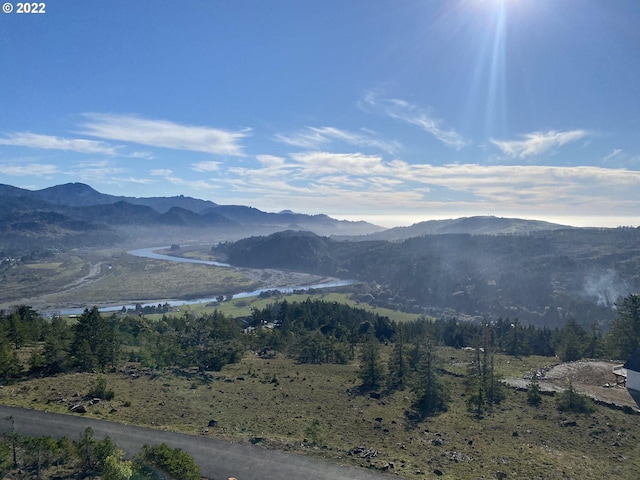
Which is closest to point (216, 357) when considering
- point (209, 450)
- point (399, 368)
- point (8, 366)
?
point (8, 366)

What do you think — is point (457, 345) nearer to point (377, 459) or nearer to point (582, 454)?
point (582, 454)

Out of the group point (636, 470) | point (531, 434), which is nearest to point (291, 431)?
point (531, 434)

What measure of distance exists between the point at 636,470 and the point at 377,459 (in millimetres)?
18685

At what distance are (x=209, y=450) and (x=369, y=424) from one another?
52.1 ft

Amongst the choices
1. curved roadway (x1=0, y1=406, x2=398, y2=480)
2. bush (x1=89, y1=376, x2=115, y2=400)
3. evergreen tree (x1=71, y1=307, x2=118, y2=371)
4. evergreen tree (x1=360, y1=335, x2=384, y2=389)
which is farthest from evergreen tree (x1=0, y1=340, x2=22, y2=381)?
evergreen tree (x1=360, y1=335, x2=384, y2=389)

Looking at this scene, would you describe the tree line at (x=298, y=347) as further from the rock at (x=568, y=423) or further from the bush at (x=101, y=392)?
the bush at (x=101, y=392)

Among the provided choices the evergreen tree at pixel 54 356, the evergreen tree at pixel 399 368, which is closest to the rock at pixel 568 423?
the evergreen tree at pixel 399 368

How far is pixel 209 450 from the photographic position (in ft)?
89.1

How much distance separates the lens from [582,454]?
30656 millimetres

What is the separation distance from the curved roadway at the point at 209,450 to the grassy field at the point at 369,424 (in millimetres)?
1453

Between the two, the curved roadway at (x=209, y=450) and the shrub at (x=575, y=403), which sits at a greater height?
the curved roadway at (x=209, y=450)

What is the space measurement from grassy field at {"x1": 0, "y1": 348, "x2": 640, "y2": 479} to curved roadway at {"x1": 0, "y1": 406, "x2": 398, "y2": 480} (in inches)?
57.2

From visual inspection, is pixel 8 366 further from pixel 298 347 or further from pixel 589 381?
pixel 589 381

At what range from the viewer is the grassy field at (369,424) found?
2822 cm
